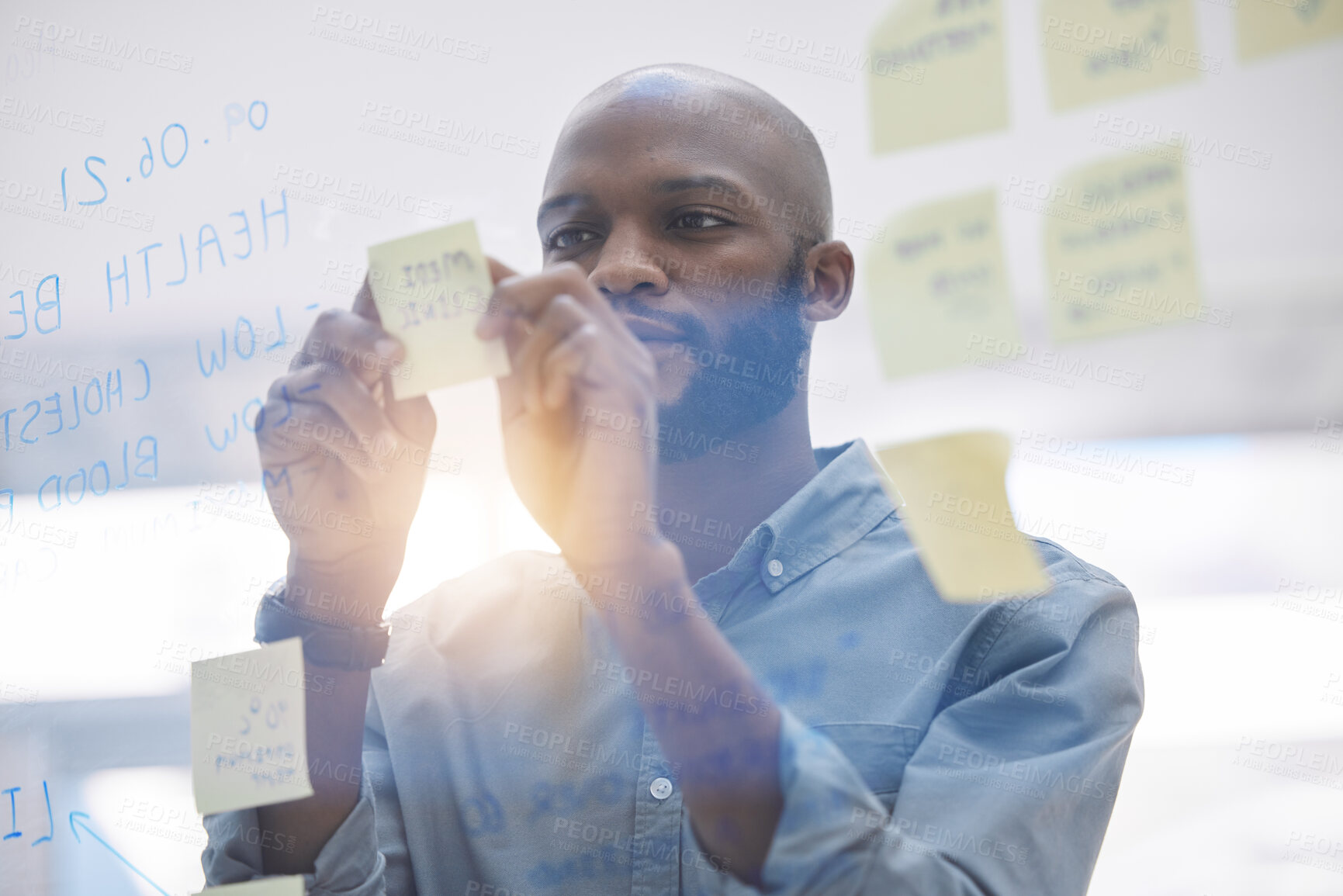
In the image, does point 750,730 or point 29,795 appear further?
point 29,795

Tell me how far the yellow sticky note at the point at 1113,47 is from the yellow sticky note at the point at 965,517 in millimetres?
278

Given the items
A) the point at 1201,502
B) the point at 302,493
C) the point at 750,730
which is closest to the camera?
the point at 750,730

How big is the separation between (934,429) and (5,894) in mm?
965

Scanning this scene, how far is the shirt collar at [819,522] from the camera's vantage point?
0.89 m

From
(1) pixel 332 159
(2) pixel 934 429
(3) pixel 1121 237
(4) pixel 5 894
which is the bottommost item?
(4) pixel 5 894

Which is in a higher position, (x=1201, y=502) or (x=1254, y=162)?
(x=1254, y=162)

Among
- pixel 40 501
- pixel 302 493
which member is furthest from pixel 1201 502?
pixel 40 501

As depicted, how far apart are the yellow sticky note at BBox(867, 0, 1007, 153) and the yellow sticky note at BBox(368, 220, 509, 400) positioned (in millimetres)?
324

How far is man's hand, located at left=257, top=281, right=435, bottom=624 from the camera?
2.17 feet

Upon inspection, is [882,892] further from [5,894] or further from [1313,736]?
[5,894]

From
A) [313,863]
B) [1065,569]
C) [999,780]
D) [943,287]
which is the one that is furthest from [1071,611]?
[313,863]

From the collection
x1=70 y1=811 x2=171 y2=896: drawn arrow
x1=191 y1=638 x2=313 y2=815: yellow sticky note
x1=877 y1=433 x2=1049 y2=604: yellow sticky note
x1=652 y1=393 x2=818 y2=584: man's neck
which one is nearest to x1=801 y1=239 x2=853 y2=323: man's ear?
x1=652 y1=393 x2=818 y2=584: man's neck

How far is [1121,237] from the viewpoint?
71cm

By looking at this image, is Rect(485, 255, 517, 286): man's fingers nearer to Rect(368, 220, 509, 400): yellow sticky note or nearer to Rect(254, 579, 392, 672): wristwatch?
Rect(368, 220, 509, 400): yellow sticky note
